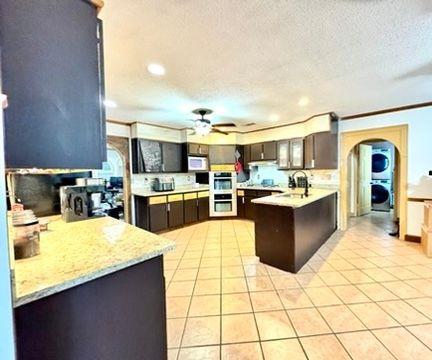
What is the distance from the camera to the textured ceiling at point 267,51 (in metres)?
1.51

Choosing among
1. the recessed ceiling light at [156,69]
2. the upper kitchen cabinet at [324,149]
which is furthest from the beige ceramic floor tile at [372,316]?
the recessed ceiling light at [156,69]

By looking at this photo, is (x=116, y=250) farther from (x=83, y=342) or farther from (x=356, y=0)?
(x=356, y=0)

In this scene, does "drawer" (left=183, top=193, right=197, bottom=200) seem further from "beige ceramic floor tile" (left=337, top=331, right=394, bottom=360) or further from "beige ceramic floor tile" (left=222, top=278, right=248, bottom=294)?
"beige ceramic floor tile" (left=337, top=331, right=394, bottom=360)

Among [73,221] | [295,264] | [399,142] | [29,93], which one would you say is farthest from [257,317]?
[399,142]

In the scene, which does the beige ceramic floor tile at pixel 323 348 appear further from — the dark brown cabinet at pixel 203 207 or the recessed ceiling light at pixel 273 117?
the dark brown cabinet at pixel 203 207

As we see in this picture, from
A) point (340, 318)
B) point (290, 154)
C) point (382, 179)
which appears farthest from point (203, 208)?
point (382, 179)

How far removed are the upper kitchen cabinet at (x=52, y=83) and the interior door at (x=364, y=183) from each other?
22.0 ft

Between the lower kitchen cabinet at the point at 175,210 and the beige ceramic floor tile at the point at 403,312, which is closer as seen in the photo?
the beige ceramic floor tile at the point at 403,312

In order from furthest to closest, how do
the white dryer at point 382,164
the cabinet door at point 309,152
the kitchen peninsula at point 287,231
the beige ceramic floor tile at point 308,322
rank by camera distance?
the white dryer at point 382,164
the cabinet door at point 309,152
the kitchen peninsula at point 287,231
the beige ceramic floor tile at point 308,322

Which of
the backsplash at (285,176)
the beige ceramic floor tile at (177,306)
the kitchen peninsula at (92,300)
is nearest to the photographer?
the kitchen peninsula at (92,300)

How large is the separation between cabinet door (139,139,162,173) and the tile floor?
2125 millimetres

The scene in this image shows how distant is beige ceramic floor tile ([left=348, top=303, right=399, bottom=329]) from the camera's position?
1908 millimetres

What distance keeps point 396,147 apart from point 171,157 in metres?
4.49

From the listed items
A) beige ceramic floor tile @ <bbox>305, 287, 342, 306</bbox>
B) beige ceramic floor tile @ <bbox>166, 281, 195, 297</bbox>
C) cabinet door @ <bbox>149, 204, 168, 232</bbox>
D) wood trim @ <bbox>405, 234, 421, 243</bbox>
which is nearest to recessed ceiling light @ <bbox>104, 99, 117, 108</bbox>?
cabinet door @ <bbox>149, 204, 168, 232</bbox>
